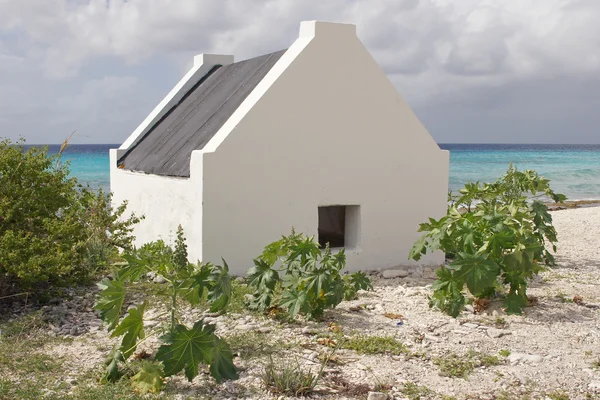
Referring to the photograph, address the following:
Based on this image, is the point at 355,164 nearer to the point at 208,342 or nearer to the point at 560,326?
the point at 560,326

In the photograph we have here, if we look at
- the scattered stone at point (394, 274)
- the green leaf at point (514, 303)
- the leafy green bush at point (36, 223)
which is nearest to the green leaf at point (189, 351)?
the leafy green bush at point (36, 223)

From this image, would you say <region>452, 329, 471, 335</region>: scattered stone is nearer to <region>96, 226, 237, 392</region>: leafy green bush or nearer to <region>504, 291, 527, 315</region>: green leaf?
<region>504, 291, 527, 315</region>: green leaf

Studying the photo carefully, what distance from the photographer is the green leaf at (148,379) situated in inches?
213

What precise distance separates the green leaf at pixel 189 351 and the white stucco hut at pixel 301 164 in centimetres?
373

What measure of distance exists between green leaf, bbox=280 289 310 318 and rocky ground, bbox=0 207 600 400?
0.79 ft

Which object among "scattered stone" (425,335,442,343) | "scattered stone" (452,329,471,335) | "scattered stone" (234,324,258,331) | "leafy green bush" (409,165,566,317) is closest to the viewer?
"scattered stone" (425,335,442,343)

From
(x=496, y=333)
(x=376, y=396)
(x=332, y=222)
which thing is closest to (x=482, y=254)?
(x=496, y=333)

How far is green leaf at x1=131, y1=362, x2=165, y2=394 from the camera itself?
17.8 ft

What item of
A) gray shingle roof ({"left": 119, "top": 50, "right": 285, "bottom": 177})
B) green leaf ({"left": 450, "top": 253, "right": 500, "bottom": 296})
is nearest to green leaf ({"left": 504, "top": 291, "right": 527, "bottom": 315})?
green leaf ({"left": 450, "top": 253, "right": 500, "bottom": 296})

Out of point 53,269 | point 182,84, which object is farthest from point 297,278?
point 182,84

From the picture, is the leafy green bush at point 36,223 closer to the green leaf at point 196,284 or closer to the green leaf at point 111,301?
the green leaf at point 111,301

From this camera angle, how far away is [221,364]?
554 cm

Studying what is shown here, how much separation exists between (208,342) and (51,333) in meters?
2.72

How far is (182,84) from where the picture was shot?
1381 cm
